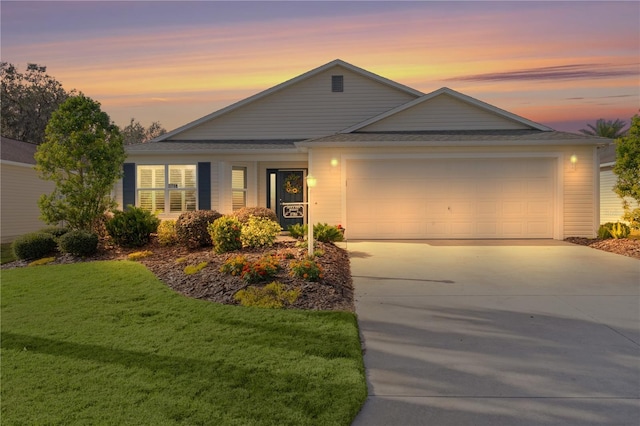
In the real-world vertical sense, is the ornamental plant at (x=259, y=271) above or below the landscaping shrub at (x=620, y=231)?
below

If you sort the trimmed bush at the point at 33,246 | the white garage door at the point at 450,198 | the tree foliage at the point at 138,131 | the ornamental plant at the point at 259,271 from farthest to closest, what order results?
the tree foliage at the point at 138,131, the white garage door at the point at 450,198, the trimmed bush at the point at 33,246, the ornamental plant at the point at 259,271

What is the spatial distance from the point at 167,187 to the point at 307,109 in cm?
591

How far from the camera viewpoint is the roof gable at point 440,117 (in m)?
15.0

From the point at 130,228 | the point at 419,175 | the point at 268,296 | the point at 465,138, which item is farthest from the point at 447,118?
the point at 268,296

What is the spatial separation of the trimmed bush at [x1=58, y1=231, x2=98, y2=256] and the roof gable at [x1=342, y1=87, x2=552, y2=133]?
8.43 m

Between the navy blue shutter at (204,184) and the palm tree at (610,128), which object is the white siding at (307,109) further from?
the palm tree at (610,128)

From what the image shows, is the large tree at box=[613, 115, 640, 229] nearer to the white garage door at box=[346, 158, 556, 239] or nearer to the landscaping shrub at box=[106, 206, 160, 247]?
the white garage door at box=[346, 158, 556, 239]

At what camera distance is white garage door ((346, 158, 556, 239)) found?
44.9ft

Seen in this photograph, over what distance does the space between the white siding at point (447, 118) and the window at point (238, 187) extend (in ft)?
14.7

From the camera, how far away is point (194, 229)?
36.0 feet

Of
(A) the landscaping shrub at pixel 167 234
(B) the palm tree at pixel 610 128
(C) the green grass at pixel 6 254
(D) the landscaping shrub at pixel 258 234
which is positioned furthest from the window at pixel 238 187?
(B) the palm tree at pixel 610 128

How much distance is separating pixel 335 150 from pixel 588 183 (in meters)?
7.79

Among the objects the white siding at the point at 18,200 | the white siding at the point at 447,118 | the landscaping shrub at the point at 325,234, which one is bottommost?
the landscaping shrub at the point at 325,234

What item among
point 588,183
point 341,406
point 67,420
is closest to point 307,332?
point 341,406
